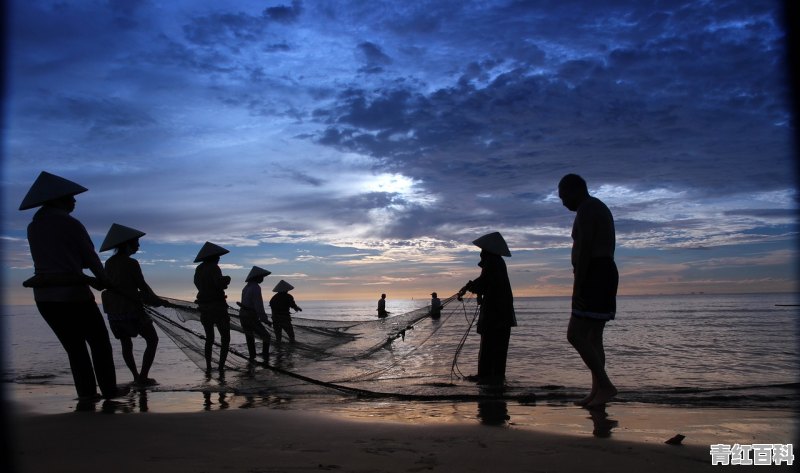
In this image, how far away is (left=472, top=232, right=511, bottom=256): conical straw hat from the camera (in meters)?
7.70

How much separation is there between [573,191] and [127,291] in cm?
570

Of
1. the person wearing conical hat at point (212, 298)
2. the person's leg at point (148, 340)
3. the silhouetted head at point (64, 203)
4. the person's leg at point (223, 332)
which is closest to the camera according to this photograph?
the silhouetted head at point (64, 203)

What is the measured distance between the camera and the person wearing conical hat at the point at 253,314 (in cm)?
899

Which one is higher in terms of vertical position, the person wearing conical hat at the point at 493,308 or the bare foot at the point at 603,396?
the person wearing conical hat at the point at 493,308

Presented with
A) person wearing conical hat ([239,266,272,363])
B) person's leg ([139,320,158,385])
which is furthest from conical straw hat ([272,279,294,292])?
person's leg ([139,320,158,385])

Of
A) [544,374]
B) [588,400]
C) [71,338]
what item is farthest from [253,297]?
[588,400]

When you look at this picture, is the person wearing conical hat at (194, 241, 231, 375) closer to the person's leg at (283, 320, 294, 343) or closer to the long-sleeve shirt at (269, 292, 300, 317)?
the person's leg at (283, 320, 294, 343)

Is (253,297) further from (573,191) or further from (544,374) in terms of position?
(573,191)

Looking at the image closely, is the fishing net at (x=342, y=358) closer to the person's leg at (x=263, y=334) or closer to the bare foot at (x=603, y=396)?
the person's leg at (x=263, y=334)

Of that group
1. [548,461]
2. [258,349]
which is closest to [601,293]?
[548,461]

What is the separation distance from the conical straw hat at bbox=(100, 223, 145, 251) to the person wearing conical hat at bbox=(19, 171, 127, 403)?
190cm

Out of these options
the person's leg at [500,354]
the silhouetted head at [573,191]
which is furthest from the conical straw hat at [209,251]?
the silhouetted head at [573,191]

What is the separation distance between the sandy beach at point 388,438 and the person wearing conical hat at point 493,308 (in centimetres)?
203

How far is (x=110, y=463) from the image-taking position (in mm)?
3076
